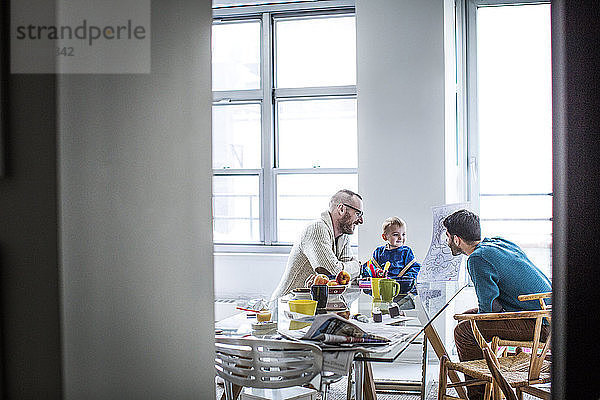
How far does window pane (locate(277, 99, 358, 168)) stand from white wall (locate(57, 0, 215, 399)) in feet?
16.5

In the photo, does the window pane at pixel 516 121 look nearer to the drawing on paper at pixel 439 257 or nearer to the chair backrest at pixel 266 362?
the drawing on paper at pixel 439 257

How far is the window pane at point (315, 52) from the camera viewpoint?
6355 mm

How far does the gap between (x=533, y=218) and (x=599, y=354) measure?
195 inches

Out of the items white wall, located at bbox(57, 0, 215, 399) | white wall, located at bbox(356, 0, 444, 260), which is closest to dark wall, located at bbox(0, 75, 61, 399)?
white wall, located at bbox(57, 0, 215, 399)

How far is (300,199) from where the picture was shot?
6.52m

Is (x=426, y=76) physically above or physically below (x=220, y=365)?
above

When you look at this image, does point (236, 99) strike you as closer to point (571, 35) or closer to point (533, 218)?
point (533, 218)

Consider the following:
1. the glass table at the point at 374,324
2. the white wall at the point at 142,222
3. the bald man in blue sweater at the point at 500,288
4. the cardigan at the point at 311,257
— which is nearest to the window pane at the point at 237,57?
the cardigan at the point at 311,257

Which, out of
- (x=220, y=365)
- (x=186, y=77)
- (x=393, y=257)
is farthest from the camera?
(x=393, y=257)

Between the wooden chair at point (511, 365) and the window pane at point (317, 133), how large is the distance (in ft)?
10.2

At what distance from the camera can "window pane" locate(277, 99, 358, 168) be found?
637 cm

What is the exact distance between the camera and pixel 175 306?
1.32 meters

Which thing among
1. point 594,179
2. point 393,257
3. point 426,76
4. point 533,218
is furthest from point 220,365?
point 533,218

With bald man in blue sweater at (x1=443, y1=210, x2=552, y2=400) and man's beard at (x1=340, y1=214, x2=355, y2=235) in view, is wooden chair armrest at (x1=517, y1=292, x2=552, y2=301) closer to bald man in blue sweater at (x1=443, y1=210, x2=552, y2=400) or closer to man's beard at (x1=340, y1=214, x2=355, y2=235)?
bald man in blue sweater at (x1=443, y1=210, x2=552, y2=400)
